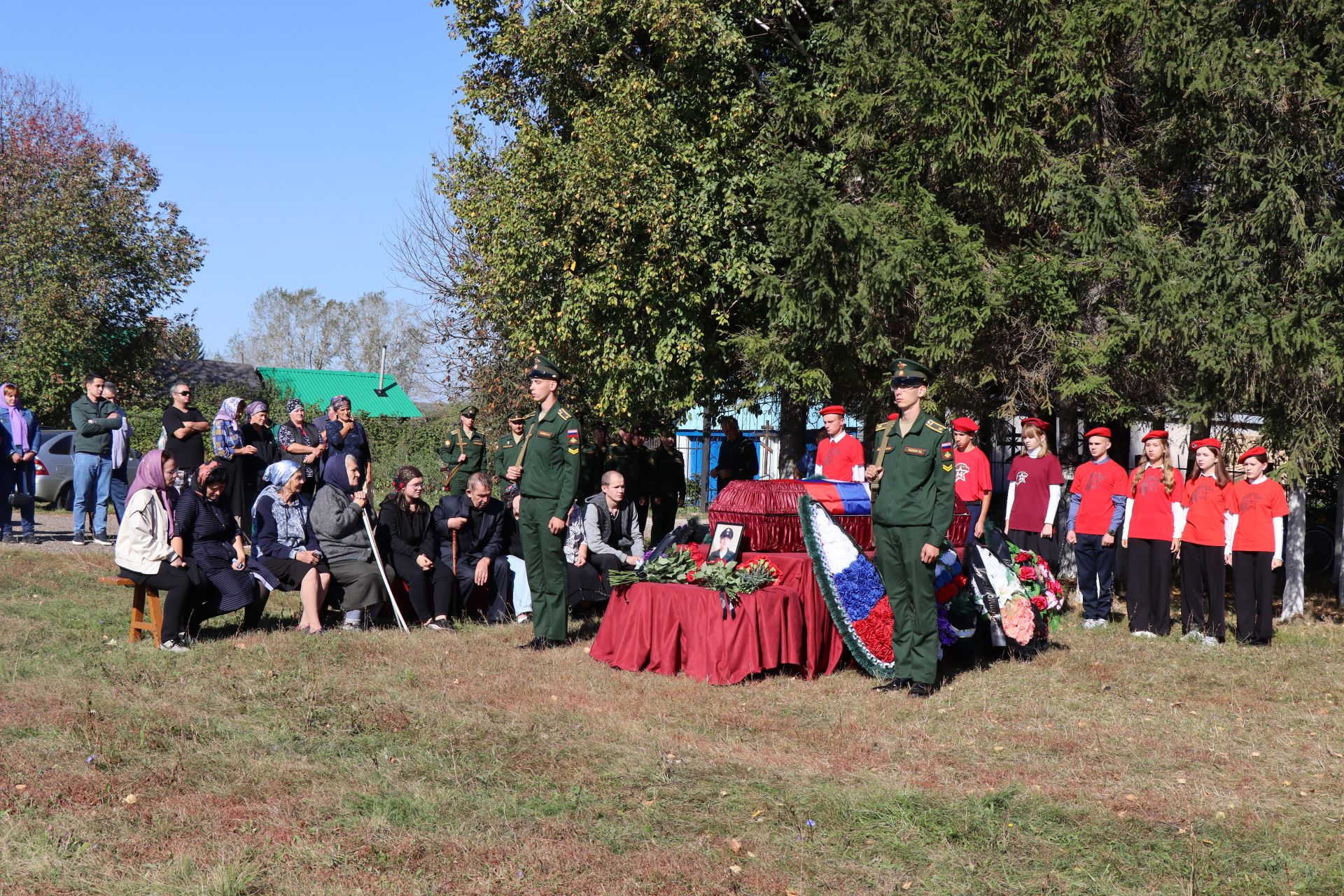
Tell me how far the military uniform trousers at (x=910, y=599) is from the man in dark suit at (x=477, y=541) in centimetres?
400

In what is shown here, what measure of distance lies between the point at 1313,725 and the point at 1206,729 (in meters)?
0.79

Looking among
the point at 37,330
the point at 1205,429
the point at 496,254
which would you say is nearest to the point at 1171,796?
the point at 1205,429

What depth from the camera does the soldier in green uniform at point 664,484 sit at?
15.9 metres

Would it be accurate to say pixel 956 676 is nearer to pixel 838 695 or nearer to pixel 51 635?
pixel 838 695

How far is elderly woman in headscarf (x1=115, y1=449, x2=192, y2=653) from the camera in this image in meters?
8.58

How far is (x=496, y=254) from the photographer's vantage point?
51.9 feet

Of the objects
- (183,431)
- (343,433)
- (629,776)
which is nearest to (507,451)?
(343,433)

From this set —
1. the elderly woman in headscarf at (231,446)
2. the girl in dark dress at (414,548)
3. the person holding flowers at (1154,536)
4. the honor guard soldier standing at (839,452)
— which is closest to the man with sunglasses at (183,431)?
the elderly woman in headscarf at (231,446)

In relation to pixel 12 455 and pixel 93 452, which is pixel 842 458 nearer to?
pixel 93 452

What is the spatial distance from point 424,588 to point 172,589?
6.93 ft

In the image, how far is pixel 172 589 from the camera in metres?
8.64

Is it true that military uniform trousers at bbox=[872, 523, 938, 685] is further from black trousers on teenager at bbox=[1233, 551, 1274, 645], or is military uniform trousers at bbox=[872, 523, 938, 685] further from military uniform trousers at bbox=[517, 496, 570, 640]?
black trousers on teenager at bbox=[1233, 551, 1274, 645]

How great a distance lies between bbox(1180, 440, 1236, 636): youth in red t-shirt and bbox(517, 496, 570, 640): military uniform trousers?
5544mm

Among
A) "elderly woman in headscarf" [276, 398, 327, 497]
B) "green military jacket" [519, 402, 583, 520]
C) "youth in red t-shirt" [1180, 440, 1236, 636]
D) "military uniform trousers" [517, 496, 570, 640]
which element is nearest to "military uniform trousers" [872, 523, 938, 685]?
"green military jacket" [519, 402, 583, 520]
